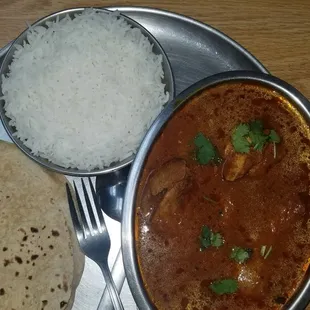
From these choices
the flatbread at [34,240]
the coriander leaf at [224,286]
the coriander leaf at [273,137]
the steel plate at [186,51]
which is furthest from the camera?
the steel plate at [186,51]

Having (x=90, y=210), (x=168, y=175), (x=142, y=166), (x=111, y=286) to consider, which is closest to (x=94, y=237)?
(x=90, y=210)

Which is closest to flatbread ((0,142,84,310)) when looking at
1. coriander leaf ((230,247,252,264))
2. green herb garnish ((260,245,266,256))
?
coriander leaf ((230,247,252,264))

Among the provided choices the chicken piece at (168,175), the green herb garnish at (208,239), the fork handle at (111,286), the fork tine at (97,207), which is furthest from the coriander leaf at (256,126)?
the fork handle at (111,286)

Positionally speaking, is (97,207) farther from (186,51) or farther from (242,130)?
(186,51)

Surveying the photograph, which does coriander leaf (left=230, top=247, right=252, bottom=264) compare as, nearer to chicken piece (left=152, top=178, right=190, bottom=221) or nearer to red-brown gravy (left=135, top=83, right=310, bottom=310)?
red-brown gravy (left=135, top=83, right=310, bottom=310)

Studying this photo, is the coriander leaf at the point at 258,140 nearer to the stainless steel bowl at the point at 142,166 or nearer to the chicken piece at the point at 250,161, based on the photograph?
the chicken piece at the point at 250,161

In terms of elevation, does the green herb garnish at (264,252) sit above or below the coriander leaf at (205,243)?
below

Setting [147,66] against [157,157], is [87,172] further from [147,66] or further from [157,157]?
[147,66]

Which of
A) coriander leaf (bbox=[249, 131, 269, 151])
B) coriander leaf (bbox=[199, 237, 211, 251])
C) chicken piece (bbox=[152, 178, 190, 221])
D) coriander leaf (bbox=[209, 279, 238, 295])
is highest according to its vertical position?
coriander leaf (bbox=[249, 131, 269, 151])
